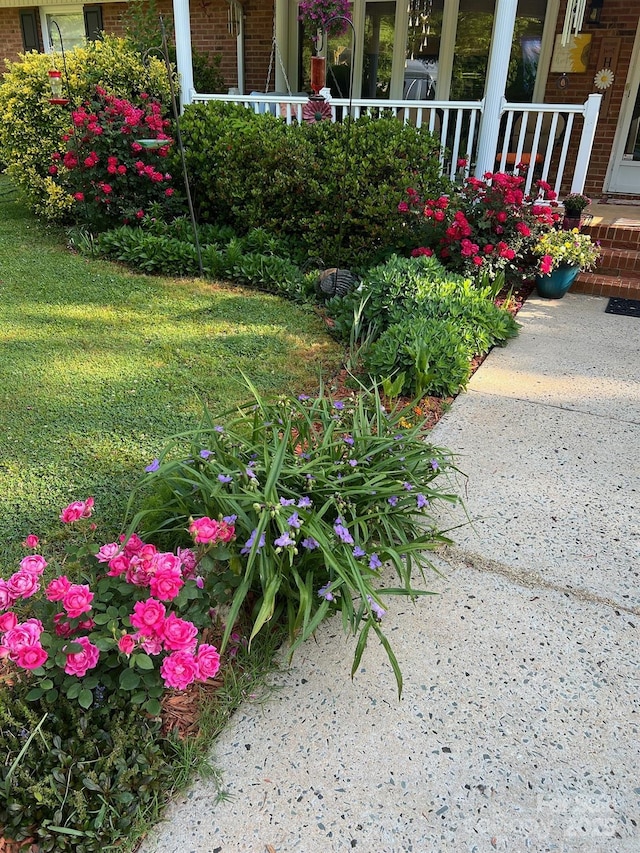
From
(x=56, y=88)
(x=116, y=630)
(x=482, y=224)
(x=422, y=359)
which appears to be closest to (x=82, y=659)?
(x=116, y=630)

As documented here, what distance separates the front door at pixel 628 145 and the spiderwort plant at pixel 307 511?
7.20 metres

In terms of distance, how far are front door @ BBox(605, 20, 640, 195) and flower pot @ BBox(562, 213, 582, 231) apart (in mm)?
3021

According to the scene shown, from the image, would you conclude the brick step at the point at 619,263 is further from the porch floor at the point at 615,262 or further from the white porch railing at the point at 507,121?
the white porch railing at the point at 507,121

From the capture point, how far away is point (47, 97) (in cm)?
668

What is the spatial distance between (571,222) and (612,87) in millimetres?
3345

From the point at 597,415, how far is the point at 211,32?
31.1 feet

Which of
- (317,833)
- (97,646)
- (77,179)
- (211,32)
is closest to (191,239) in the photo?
(77,179)

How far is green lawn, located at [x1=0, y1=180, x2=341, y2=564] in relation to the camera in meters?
2.77

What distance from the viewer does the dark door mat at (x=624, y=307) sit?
5.13 metres

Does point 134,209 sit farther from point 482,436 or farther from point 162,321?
point 482,436

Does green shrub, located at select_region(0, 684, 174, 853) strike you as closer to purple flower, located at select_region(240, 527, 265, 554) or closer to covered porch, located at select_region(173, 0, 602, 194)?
purple flower, located at select_region(240, 527, 265, 554)

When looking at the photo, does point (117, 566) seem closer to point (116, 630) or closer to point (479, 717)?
point (116, 630)

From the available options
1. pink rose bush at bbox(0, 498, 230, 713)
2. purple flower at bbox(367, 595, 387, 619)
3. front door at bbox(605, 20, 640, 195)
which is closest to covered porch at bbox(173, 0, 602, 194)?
front door at bbox(605, 20, 640, 195)

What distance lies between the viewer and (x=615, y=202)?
24.9ft
